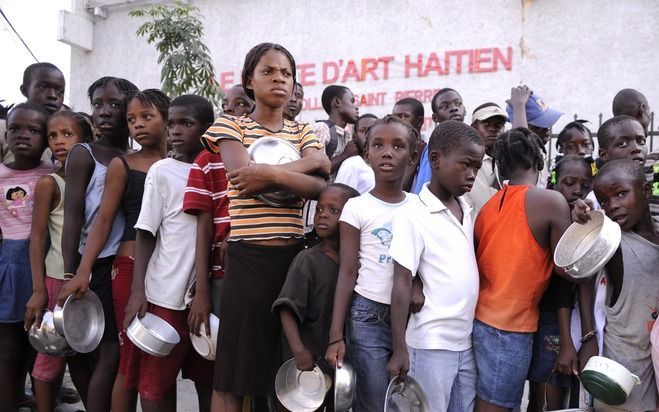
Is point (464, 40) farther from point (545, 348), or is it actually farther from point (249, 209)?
point (249, 209)

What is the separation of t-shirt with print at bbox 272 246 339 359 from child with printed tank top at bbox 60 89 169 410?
2.88 ft

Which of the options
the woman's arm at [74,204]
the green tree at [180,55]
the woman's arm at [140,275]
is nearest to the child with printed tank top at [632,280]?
the woman's arm at [140,275]

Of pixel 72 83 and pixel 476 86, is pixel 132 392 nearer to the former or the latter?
pixel 476 86

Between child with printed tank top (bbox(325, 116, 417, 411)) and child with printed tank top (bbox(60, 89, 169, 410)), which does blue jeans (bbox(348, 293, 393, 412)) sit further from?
child with printed tank top (bbox(60, 89, 169, 410))

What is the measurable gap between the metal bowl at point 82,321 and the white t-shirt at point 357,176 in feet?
4.72

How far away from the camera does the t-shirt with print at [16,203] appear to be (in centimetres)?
357

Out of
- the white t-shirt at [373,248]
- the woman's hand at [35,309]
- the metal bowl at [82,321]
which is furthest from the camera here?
the woman's hand at [35,309]

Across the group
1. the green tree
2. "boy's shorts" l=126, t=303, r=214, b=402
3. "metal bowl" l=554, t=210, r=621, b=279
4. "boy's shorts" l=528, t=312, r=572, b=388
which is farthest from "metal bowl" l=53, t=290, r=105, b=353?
the green tree

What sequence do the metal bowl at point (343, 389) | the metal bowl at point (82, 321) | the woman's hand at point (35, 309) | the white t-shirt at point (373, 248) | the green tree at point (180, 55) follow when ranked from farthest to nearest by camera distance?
the green tree at point (180, 55)
the woman's hand at point (35, 309)
the metal bowl at point (82, 321)
the white t-shirt at point (373, 248)
the metal bowl at point (343, 389)

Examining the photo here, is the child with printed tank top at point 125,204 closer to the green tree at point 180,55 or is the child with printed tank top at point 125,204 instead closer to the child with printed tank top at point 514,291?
the child with printed tank top at point 514,291

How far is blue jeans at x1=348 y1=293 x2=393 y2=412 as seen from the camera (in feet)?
8.31

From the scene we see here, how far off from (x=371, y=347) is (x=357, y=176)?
1.26 meters

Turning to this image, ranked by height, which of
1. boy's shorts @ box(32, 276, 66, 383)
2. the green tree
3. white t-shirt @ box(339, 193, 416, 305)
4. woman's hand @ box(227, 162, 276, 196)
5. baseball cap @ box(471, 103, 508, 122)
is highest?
the green tree

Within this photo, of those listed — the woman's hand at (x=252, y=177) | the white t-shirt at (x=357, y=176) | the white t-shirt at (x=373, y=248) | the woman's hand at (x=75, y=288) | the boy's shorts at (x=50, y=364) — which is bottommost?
the boy's shorts at (x=50, y=364)
